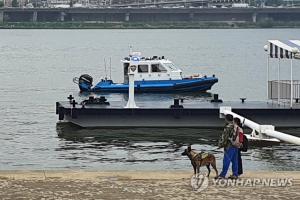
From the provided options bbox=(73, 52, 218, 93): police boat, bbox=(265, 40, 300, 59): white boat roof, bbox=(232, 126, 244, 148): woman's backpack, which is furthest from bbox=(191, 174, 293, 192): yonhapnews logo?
bbox=(73, 52, 218, 93): police boat

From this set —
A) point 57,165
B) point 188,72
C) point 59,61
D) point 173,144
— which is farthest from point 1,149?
point 59,61

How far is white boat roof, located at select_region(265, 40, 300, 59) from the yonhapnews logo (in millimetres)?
12612

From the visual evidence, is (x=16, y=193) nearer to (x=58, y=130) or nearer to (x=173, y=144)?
(x=173, y=144)

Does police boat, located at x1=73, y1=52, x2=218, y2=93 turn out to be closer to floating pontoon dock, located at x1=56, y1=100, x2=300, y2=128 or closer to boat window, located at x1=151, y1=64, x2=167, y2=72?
boat window, located at x1=151, y1=64, x2=167, y2=72

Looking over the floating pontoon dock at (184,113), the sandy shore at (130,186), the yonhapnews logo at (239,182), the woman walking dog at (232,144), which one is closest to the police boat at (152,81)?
the floating pontoon dock at (184,113)

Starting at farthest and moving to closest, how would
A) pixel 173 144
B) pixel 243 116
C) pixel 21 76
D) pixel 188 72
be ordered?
pixel 188 72 < pixel 21 76 < pixel 243 116 < pixel 173 144

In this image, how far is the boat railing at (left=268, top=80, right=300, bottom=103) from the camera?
30.8 metres

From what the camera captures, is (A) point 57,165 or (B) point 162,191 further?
(A) point 57,165

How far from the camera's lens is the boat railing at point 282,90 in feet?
101

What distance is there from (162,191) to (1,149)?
42.9 feet

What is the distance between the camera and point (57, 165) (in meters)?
24.5

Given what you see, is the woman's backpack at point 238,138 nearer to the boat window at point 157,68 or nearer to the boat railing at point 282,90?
the boat railing at point 282,90

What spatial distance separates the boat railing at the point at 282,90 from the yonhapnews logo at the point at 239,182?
1400 centimetres

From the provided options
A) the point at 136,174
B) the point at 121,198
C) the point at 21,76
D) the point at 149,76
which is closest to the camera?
the point at 121,198
